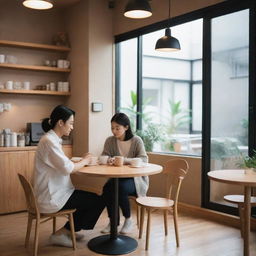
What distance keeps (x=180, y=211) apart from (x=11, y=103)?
2784 mm

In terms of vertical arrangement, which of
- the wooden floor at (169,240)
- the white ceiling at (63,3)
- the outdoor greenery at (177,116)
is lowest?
the wooden floor at (169,240)

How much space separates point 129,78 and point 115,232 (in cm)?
277

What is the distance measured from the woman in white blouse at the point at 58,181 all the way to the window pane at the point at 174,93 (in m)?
1.90

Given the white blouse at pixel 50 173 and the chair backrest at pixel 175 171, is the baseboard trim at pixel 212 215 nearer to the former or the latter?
the chair backrest at pixel 175 171

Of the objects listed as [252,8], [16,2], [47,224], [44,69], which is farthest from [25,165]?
[252,8]

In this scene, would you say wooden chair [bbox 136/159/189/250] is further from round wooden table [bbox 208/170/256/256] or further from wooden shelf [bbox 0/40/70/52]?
wooden shelf [bbox 0/40/70/52]

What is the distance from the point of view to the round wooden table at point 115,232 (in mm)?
2868

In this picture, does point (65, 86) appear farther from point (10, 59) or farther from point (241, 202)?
point (241, 202)

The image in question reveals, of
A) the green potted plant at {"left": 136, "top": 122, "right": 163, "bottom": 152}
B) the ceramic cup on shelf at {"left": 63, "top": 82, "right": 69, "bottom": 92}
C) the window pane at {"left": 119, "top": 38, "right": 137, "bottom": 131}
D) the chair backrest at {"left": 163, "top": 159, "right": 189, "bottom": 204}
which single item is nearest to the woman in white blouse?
the chair backrest at {"left": 163, "top": 159, "right": 189, "bottom": 204}

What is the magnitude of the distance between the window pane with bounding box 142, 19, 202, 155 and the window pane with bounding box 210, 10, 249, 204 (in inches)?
33.5

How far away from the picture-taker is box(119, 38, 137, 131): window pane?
17.5 ft

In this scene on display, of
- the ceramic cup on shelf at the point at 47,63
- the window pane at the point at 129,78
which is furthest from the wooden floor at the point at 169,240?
the ceramic cup on shelf at the point at 47,63

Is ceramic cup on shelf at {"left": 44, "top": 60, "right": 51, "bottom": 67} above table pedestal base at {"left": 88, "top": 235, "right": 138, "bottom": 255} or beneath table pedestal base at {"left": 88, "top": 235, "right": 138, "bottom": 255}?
above

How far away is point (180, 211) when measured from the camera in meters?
4.44
